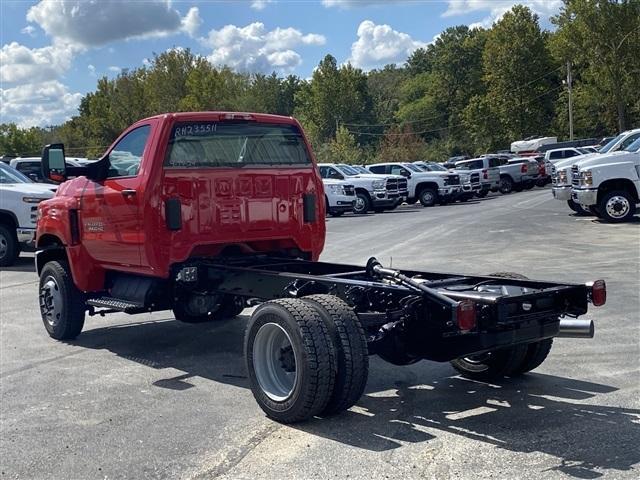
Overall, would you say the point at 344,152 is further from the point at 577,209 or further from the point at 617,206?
the point at 617,206

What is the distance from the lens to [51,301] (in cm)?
888

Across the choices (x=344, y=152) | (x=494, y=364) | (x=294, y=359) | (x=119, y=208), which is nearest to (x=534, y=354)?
(x=494, y=364)

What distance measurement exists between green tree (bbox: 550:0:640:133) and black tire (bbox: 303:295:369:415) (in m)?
55.3

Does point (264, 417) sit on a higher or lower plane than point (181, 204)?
lower

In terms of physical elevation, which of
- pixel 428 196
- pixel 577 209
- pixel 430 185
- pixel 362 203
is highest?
pixel 430 185

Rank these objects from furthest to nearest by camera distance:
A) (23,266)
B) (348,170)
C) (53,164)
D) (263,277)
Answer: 1. (348,170)
2. (23,266)
3. (53,164)
4. (263,277)

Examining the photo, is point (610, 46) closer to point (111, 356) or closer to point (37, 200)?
point (37, 200)

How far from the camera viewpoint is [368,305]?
5.86 m

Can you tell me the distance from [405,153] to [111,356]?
62.8m

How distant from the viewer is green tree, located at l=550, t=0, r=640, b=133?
55000mm

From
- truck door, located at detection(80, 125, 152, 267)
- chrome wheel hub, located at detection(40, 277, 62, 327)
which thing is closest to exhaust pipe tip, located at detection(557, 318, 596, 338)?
truck door, located at detection(80, 125, 152, 267)

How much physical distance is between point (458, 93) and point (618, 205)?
234ft

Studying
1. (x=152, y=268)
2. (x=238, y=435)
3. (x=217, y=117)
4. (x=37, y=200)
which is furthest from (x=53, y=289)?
(x=37, y=200)

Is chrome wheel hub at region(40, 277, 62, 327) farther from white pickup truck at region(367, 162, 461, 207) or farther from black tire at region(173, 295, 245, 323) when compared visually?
white pickup truck at region(367, 162, 461, 207)
